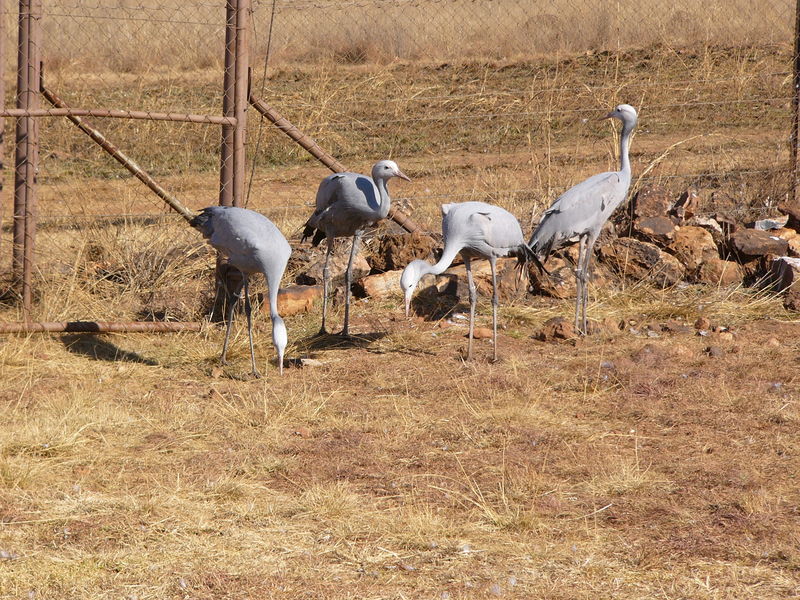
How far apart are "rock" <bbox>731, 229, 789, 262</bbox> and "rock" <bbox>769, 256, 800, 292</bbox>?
0.61 feet

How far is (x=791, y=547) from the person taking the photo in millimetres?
4066

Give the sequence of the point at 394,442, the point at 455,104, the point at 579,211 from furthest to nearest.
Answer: the point at 455,104 → the point at 579,211 → the point at 394,442

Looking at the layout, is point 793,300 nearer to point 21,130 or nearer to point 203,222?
point 203,222

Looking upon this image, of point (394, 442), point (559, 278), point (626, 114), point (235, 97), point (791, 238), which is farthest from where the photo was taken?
point (791, 238)

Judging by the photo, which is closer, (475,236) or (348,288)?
(475,236)

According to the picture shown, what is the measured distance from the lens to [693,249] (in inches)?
334

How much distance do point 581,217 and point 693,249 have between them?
1.53m

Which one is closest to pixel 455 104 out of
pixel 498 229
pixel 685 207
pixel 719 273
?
pixel 685 207

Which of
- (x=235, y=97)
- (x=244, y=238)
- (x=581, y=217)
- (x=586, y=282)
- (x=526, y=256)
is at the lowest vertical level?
(x=586, y=282)

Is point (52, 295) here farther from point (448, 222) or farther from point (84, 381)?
point (448, 222)

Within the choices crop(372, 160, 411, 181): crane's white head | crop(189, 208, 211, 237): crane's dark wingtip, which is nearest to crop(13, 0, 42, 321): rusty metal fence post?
crop(189, 208, 211, 237): crane's dark wingtip

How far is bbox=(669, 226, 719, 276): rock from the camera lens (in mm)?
8461

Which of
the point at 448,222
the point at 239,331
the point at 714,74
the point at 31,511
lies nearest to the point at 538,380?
the point at 448,222

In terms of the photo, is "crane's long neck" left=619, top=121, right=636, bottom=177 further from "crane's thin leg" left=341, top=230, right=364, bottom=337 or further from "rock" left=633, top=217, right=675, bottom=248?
"crane's thin leg" left=341, top=230, right=364, bottom=337
